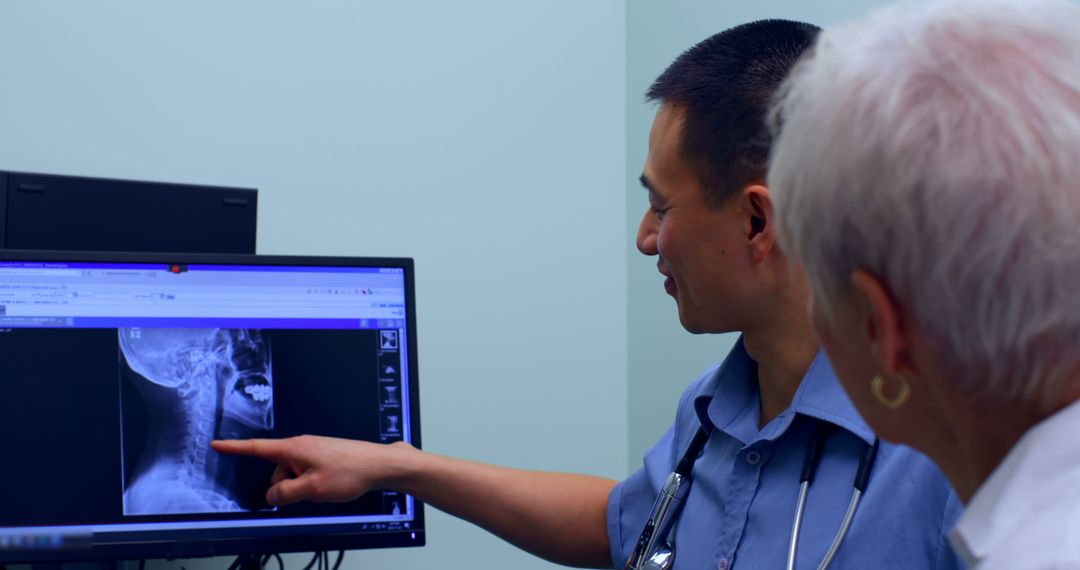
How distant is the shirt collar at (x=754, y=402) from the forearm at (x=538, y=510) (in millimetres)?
213

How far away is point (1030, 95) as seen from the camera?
0.56m

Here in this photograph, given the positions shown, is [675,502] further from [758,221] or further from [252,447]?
[252,447]

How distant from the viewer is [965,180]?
0.55 metres

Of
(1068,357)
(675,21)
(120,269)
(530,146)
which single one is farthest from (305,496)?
(675,21)

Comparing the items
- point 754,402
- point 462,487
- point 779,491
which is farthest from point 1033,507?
point 462,487

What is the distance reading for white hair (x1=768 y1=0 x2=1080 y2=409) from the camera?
544 mm

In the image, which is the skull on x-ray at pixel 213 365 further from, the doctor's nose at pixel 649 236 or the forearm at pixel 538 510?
the doctor's nose at pixel 649 236

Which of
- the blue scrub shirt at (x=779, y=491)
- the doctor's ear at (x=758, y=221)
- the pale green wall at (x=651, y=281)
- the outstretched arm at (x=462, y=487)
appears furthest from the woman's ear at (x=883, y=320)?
the pale green wall at (x=651, y=281)


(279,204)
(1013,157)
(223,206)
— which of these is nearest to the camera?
(1013,157)

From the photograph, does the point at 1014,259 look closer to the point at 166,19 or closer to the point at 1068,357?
the point at 1068,357

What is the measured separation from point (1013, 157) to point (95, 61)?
146 centimetres

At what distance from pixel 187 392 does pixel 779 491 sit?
0.64 m

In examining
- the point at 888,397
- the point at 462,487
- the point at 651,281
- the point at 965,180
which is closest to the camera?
the point at 965,180

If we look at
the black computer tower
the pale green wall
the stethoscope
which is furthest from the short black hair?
the pale green wall
